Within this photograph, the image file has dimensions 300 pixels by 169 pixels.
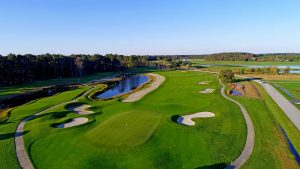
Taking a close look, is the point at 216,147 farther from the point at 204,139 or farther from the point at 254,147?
the point at 254,147

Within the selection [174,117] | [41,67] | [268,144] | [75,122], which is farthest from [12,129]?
[41,67]

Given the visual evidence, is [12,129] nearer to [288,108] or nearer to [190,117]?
[190,117]

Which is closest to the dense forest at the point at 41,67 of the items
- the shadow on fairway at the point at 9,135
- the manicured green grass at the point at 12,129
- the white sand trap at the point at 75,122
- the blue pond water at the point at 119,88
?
the blue pond water at the point at 119,88

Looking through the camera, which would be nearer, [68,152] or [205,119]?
[68,152]

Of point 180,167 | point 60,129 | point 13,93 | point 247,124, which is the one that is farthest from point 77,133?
point 13,93

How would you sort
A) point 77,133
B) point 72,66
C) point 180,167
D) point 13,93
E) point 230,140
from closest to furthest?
point 180,167, point 230,140, point 77,133, point 13,93, point 72,66

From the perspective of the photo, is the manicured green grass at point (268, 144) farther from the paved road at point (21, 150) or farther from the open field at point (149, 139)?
the paved road at point (21, 150)

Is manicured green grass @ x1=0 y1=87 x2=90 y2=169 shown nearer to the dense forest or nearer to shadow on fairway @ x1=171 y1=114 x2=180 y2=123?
shadow on fairway @ x1=171 y1=114 x2=180 y2=123
